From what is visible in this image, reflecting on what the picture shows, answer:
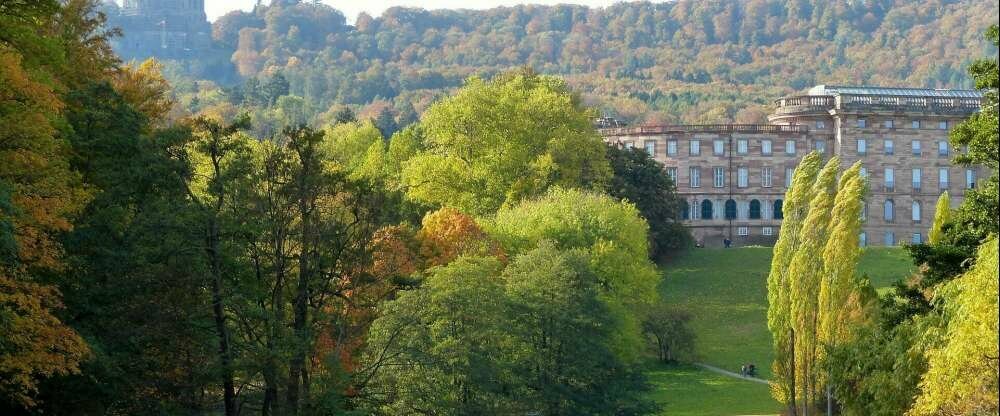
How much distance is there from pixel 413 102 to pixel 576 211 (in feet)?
337

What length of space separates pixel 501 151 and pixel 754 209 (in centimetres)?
3349

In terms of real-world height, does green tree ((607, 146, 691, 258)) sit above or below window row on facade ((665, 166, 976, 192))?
below

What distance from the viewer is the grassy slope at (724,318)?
164 feet

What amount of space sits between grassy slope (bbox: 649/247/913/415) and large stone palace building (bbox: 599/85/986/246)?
1427 centimetres

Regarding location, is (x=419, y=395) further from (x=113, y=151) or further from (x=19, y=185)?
(x=19, y=185)

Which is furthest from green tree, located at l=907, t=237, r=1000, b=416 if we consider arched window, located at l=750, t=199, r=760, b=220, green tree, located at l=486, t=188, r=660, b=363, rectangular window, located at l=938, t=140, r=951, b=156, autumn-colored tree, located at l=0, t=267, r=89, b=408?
rectangular window, located at l=938, t=140, r=951, b=156

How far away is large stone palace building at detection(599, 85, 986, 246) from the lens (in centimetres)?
8925

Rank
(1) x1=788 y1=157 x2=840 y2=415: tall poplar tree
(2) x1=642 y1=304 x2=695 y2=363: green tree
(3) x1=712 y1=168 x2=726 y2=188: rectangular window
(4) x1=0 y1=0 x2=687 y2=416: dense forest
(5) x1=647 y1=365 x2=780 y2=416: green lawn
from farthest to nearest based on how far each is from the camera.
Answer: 1. (3) x1=712 y1=168 x2=726 y2=188: rectangular window
2. (2) x1=642 y1=304 x2=695 y2=363: green tree
3. (5) x1=647 y1=365 x2=780 y2=416: green lawn
4. (1) x1=788 y1=157 x2=840 y2=415: tall poplar tree
5. (4) x1=0 y1=0 x2=687 y2=416: dense forest

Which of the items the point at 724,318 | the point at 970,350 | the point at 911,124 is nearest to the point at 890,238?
the point at 911,124

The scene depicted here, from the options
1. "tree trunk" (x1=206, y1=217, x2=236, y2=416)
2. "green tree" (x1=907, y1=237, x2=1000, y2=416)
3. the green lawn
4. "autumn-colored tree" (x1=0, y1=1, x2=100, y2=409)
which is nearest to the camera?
"green tree" (x1=907, y1=237, x2=1000, y2=416)

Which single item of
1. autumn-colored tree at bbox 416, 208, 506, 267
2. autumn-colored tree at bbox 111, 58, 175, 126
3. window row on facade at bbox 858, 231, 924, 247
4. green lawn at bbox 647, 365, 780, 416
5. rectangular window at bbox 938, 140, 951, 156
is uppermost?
rectangular window at bbox 938, 140, 951, 156

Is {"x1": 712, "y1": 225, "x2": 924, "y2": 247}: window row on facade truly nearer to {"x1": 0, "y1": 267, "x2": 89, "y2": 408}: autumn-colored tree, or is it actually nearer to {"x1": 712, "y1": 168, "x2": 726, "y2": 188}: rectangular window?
{"x1": 712, "y1": 168, "x2": 726, "y2": 188}: rectangular window

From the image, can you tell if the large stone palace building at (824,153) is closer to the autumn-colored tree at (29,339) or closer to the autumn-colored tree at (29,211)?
the autumn-colored tree at (29,211)

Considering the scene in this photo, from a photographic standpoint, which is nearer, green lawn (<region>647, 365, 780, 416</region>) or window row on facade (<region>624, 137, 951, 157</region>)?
green lawn (<region>647, 365, 780, 416</region>)
